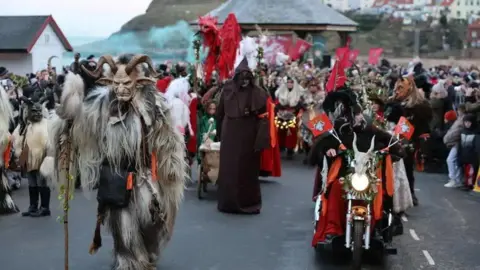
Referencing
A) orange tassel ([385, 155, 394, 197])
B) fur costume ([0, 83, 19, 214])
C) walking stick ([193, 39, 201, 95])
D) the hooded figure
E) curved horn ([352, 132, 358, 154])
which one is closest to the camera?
curved horn ([352, 132, 358, 154])

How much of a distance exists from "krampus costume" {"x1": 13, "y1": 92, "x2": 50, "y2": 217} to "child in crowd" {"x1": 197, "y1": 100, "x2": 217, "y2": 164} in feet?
9.13

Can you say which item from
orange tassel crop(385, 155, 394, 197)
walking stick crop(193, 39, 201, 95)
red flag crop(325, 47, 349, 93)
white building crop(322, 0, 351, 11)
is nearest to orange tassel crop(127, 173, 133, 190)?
orange tassel crop(385, 155, 394, 197)

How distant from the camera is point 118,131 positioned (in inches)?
319

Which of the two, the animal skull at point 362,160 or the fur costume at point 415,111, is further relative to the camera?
the fur costume at point 415,111

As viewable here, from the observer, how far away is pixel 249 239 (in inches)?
410

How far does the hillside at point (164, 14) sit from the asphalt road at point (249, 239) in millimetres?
12087

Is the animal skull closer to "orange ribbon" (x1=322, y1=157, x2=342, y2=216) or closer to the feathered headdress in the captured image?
"orange ribbon" (x1=322, y1=157, x2=342, y2=216)

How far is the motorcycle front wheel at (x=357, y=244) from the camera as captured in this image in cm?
845

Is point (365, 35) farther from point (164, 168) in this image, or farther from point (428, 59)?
point (164, 168)

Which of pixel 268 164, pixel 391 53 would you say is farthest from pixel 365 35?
pixel 268 164

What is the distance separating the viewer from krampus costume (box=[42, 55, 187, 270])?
319 inches

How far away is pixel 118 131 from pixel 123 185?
20.7 inches

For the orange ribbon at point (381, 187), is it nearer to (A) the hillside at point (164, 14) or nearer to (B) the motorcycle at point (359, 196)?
(B) the motorcycle at point (359, 196)

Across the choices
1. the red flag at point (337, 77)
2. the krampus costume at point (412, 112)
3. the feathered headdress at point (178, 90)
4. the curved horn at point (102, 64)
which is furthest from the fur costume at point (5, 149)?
the krampus costume at point (412, 112)
